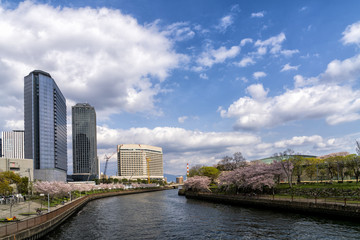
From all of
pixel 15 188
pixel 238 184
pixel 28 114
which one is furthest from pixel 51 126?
pixel 238 184

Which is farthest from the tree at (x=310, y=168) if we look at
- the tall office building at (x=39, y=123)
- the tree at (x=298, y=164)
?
the tall office building at (x=39, y=123)

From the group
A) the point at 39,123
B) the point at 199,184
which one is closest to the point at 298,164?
the point at 199,184

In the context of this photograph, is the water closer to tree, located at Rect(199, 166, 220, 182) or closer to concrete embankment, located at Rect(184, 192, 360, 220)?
concrete embankment, located at Rect(184, 192, 360, 220)

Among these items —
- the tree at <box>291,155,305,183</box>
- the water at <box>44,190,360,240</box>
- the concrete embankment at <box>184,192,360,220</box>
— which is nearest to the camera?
the water at <box>44,190,360,240</box>

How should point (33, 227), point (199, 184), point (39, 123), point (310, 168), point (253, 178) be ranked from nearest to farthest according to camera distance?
point (33, 227), point (253, 178), point (310, 168), point (199, 184), point (39, 123)

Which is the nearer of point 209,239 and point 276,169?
point 209,239

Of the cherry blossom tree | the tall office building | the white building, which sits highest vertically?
the tall office building

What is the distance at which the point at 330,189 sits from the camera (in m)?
65.4

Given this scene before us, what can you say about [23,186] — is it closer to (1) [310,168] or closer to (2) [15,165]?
(2) [15,165]

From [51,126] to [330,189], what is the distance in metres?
182

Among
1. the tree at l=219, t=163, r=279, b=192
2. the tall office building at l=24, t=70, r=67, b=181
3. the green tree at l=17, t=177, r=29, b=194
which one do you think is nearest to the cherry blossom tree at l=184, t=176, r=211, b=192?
the tree at l=219, t=163, r=279, b=192

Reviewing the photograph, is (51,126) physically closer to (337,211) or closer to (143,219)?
(143,219)

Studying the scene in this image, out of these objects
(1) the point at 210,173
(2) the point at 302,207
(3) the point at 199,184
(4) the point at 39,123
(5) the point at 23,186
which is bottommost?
(3) the point at 199,184

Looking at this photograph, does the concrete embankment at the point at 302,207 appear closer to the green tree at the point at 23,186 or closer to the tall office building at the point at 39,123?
the green tree at the point at 23,186
